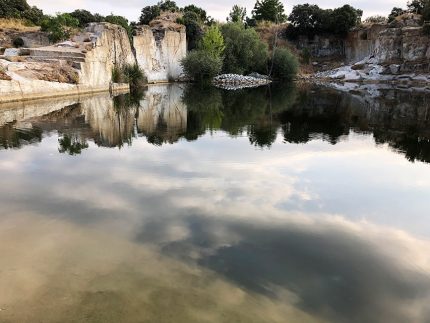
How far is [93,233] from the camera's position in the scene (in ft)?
21.6

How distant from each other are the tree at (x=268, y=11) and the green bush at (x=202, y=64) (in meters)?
37.9

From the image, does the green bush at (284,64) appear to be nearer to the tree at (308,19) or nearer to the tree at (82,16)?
the tree at (308,19)

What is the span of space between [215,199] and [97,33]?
3321cm

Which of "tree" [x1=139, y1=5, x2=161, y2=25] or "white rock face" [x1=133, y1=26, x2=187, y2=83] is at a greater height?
"tree" [x1=139, y1=5, x2=161, y2=25]

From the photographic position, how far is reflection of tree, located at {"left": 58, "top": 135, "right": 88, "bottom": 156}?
41.0 feet

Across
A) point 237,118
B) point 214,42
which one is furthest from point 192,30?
point 237,118

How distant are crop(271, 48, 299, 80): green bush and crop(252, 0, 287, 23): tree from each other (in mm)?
26941

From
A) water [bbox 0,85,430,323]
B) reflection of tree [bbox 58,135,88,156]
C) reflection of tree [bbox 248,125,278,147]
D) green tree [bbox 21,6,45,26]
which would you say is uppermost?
green tree [bbox 21,6,45,26]

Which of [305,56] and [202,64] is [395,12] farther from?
[202,64]

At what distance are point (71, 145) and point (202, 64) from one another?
38.4 meters

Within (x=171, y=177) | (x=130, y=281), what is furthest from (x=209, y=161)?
(x=130, y=281)

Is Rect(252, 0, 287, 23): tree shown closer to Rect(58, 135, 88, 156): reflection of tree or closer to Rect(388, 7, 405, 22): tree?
Rect(388, 7, 405, 22): tree

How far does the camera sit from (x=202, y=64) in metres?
50.1

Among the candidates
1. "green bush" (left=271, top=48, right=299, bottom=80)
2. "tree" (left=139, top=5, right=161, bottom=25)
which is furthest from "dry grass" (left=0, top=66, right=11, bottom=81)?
"tree" (left=139, top=5, right=161, bottom=25)
